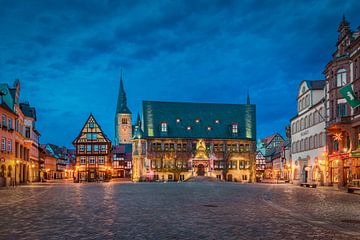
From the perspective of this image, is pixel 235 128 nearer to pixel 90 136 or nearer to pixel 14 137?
pixel 90 136

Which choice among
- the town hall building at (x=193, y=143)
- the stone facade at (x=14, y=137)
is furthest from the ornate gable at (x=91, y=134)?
the stone facade at (x=14, y=137)

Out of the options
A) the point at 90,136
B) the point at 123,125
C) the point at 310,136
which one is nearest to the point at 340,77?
the point at 310,136

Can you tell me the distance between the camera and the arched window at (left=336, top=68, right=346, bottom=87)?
152ft

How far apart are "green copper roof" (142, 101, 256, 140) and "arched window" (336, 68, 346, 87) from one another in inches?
1837

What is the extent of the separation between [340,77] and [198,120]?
49.0 m

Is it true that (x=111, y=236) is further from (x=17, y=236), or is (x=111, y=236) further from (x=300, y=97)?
(x=300, y=97)

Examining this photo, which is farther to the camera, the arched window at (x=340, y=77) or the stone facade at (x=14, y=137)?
the stone facade at (x=14, y=137)

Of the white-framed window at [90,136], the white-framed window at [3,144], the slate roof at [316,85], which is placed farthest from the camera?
the white-framed window at [90,136]

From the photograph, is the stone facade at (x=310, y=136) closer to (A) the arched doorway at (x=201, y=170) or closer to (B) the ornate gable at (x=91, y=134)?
(A) the arched doorway at (x=201, y=170)

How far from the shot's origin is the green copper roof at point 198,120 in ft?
299

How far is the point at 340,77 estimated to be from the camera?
46.9m

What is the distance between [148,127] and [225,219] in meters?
75.5

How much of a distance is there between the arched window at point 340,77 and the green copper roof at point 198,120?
46.7 metres

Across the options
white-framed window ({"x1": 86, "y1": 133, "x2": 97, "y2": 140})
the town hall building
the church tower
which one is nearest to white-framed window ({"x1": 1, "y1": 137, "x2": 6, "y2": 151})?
the town hall building
